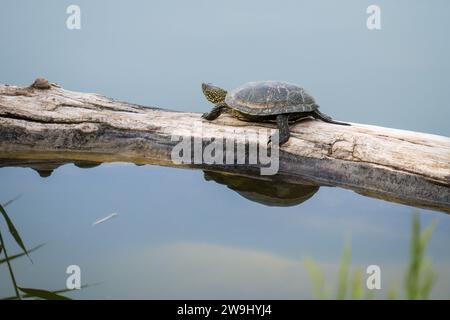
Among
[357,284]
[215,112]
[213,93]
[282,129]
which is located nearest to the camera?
[357,284]

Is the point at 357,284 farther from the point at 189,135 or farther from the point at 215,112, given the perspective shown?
the point at 215,112

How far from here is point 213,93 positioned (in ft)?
10.4

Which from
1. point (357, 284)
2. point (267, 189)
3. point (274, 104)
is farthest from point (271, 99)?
point (357, 284)

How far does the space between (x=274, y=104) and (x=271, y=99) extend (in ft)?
0.13

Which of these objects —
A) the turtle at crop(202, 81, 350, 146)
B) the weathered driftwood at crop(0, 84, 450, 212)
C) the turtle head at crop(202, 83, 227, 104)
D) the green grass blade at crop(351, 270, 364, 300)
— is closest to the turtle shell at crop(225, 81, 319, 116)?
the turtle at crop(202, 81, 350, 146)

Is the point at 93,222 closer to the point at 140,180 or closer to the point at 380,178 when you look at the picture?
the point at 140,180

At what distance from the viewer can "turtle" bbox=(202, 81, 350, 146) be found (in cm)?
267

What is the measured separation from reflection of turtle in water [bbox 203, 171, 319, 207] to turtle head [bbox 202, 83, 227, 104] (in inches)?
22.6

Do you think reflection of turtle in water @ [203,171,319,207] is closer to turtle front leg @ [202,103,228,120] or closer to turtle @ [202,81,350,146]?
turtle @ [202,81,350,146]

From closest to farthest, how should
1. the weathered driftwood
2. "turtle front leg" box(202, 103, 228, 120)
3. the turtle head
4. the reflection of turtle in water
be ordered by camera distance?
the weathered driftwood, the reflection of turtle in water, "turtle front leg" box(202, 103, 228, 120), the turtle head

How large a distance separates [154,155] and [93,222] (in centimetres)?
85

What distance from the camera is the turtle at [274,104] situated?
2.67 m
